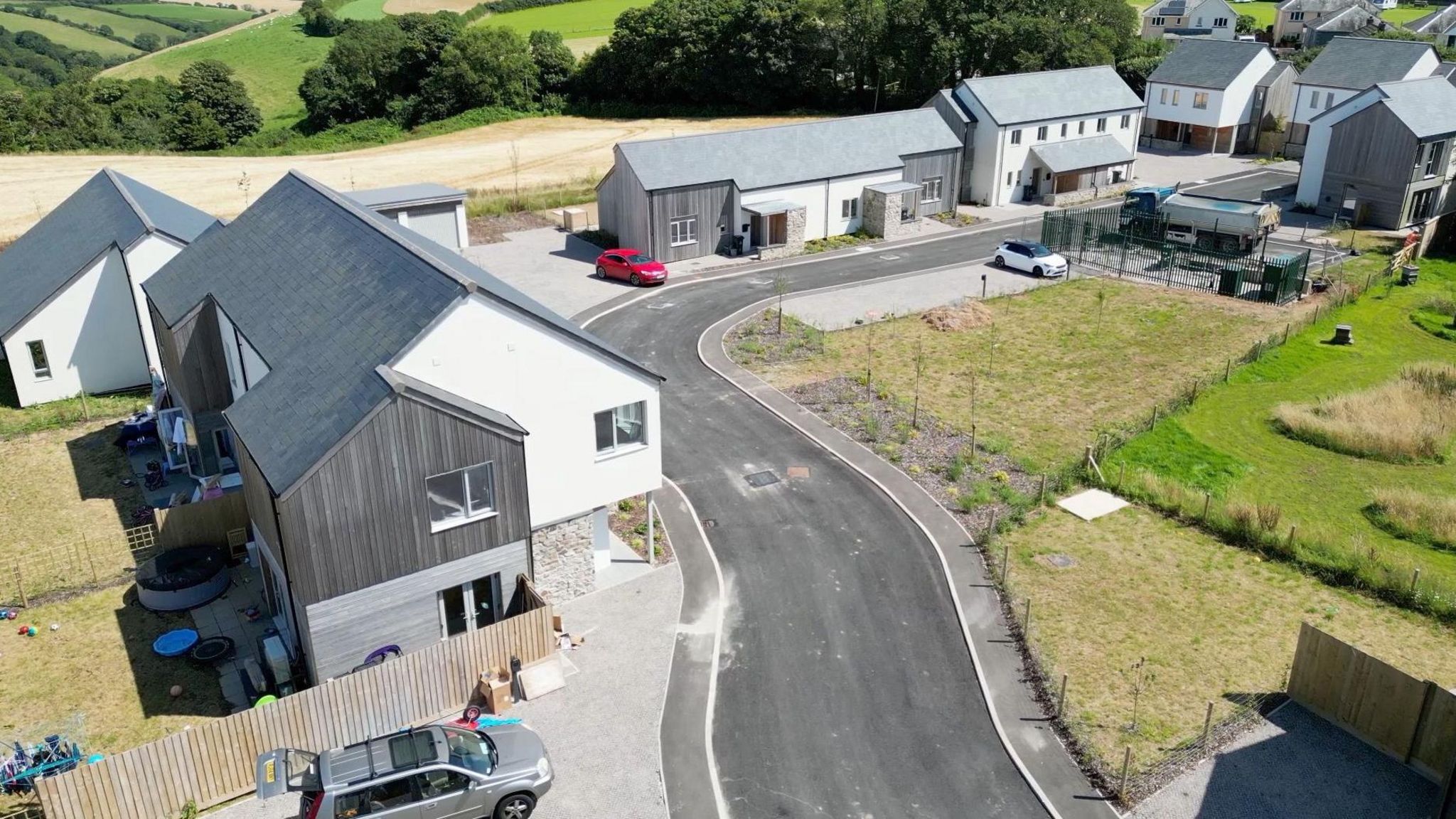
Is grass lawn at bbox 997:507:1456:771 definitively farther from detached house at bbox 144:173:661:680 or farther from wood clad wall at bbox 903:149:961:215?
wood clad wall at bbox 903:149:961:215

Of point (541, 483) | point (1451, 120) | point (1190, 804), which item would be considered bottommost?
point (1190, 804)

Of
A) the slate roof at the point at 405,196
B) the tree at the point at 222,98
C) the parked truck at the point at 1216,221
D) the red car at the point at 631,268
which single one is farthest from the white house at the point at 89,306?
the tree at the point at 222,98

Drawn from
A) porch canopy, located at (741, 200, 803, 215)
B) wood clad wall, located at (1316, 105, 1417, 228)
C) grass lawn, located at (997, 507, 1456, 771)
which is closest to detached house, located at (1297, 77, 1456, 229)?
wood clad wall, located at (1316, 105, 1417, 228)

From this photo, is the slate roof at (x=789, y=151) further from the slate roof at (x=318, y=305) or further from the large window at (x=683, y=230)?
the slate roof at (x=318, y=305)

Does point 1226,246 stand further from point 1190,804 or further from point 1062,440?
point 1190,804

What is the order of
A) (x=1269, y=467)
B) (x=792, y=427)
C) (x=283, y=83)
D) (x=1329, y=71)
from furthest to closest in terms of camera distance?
(x=283, y=83), (x=1329, y=71), (x=792, y=427), (x=1269, y=467)

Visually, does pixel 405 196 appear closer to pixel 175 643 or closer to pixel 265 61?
pixel 175 643

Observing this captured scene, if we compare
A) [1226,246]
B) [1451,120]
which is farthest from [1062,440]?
[1451,120]
